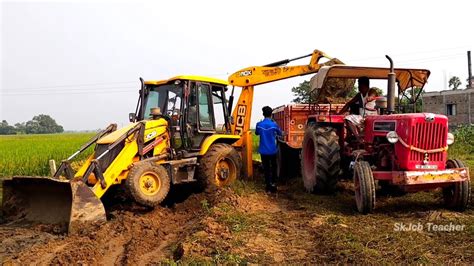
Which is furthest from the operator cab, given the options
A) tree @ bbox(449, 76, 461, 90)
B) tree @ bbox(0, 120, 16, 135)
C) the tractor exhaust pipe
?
tree @ bbox(0, 120, 16, 135)

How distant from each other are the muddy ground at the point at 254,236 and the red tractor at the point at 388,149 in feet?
1.20

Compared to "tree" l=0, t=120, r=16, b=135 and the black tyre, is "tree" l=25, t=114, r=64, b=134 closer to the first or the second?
"tree" l=0, t=120, r=16, b=135

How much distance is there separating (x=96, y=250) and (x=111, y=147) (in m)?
2.08

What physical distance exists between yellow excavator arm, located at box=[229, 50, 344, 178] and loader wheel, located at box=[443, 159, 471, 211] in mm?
3562

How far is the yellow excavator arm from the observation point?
29.9 feet

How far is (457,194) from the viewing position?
5875 mm

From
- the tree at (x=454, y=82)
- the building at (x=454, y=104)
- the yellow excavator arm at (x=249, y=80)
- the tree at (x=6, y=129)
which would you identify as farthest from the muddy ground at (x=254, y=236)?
the tree at (x=6, y=129)

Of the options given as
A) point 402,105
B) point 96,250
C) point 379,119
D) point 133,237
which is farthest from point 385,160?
point 96,250

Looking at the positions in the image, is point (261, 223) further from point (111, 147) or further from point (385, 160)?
point (111, 147)

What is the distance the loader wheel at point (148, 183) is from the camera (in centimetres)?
646

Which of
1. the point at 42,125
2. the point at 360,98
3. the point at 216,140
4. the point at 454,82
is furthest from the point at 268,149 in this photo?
the point at 42,125

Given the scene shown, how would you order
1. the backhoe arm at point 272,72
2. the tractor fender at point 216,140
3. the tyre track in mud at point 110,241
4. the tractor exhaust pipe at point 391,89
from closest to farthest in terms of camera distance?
1. the tyre track in mud at point 110,241
2. the tractor exhaust pipe at point 391,89
3. the tractor fender at point 216,140
4. the backhoe arm at point 272,72

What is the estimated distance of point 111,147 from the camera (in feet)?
21.7

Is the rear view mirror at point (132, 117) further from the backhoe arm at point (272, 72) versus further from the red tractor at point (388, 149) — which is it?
the red tractor at point (388, 149)
